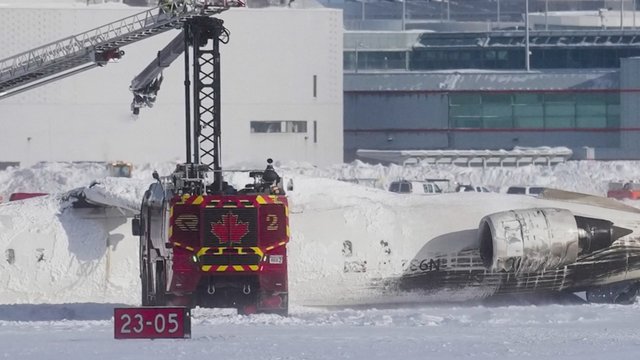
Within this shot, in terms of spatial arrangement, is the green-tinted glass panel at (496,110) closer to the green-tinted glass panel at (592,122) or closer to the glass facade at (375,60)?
the green-tinted glass panel at (592,122)

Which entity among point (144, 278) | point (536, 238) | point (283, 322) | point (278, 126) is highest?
point (278, 126)

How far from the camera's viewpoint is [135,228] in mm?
24922

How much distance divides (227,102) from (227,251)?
43.7 meters

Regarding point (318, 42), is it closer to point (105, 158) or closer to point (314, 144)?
point (314, 144)

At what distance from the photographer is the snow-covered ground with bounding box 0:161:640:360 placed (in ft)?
62.3

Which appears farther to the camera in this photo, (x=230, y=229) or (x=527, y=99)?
(x=527, y=99)

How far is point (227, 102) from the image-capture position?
6575 centimetres

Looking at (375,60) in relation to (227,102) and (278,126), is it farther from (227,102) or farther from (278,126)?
(227,102)

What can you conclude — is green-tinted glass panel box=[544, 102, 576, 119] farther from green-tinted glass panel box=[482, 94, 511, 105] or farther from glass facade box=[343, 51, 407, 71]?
glass facade box=[343, 51, 407, 71]

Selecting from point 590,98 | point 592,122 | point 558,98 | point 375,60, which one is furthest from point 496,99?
point 375,60

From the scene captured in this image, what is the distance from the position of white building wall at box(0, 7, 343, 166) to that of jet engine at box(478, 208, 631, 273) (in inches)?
1511

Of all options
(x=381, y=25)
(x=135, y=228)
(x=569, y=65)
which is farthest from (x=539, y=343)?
(x=381, y=25)

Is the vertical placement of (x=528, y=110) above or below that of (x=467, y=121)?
above

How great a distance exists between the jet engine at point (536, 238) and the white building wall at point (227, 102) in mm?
38389
